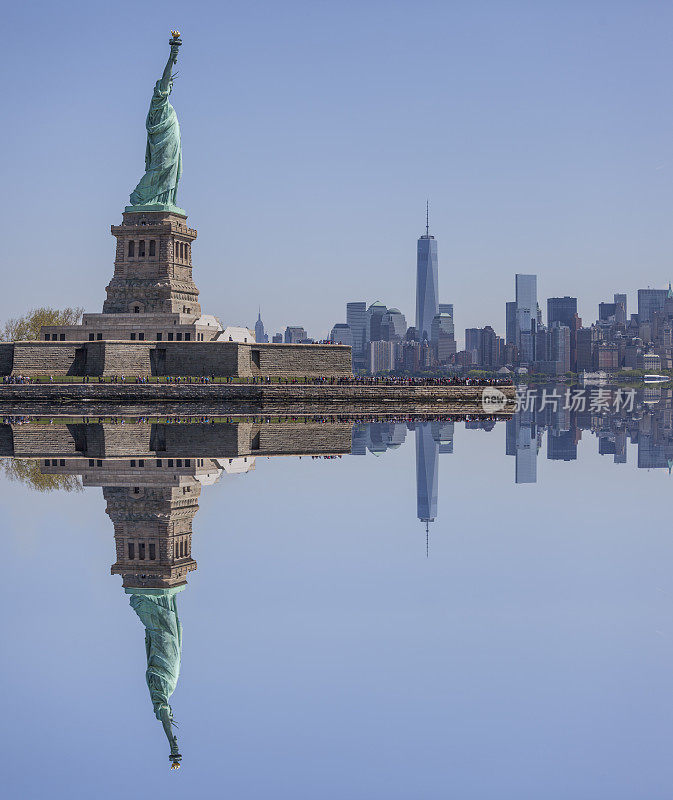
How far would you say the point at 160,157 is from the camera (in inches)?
2938

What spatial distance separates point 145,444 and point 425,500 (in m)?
17.0

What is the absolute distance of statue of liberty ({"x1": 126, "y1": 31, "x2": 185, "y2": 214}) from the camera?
73.6 meters

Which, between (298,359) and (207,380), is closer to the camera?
(207,380)

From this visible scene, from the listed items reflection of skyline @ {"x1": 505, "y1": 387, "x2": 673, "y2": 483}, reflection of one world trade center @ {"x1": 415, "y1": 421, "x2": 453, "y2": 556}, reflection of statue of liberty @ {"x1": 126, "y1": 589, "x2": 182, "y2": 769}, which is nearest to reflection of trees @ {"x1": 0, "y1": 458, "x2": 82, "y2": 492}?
reflection of one world trade center @ {"x1": 415, "y1": 421, "x2": 453, "y2": 556}

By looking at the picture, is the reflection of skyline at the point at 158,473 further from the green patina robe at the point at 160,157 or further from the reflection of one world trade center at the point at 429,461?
the green patina robe at the point at 160,157

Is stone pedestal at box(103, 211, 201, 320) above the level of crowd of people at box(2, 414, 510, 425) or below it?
above

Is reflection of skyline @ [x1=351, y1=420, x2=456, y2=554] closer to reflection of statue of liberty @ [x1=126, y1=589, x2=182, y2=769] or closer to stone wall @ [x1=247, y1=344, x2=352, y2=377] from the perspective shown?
reflection of statue of liberty @ [x1=126, y1=589, x2=182, y2=769]

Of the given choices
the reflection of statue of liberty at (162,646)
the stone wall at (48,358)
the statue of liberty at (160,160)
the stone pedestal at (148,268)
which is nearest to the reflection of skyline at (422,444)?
the reflection of statue of liberty at (162,646)

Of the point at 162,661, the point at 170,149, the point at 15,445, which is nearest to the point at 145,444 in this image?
the point at 15,445

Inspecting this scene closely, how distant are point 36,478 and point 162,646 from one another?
1870 centimetres

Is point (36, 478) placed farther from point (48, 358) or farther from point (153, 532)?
point (48, 358)

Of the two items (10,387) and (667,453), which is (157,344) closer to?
(10,387)

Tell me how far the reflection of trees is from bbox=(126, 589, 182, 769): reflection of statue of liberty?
13.1m

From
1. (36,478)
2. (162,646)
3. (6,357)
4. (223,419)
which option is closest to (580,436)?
(223,419)
